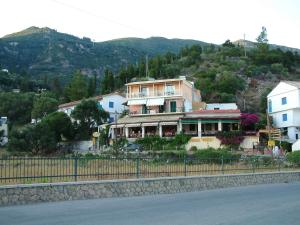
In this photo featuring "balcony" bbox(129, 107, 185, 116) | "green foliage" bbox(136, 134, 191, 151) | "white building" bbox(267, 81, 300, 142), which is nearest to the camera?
"green foliage" bbox(136, 134, 191, 151)

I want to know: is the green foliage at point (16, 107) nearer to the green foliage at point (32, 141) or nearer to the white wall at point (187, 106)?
the white wall at point (187, 106)

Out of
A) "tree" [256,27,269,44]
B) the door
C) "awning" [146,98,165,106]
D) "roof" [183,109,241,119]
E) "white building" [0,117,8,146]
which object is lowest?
→ "white building" [0,117,8,146]

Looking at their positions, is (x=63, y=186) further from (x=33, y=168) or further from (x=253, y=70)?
(x=253, y=70)

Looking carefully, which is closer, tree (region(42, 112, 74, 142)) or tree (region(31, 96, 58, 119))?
tree (region(42, 112, 74, 142))

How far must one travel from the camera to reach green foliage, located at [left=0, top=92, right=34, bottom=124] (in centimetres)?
8288

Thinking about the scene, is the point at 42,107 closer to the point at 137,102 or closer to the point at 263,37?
the point at 137,102

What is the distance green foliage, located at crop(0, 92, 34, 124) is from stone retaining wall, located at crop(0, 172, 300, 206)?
224ft

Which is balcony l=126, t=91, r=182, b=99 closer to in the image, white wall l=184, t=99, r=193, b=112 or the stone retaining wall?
white wall l=184, t=99, r=193, b=112

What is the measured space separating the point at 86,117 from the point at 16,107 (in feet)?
101

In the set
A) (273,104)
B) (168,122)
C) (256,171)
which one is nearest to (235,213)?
(256,171)

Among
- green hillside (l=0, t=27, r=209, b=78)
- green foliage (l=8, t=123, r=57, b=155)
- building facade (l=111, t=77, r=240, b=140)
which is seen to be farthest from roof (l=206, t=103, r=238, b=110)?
green hillside (l=0, t=27, r=209, b=78)

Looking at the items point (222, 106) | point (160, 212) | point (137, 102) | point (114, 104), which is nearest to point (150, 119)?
point (137, 102)

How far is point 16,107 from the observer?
84375 millimetres

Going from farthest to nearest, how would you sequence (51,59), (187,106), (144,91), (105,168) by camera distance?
(51,59) → (144,91) → (187,106) → (105,168)
